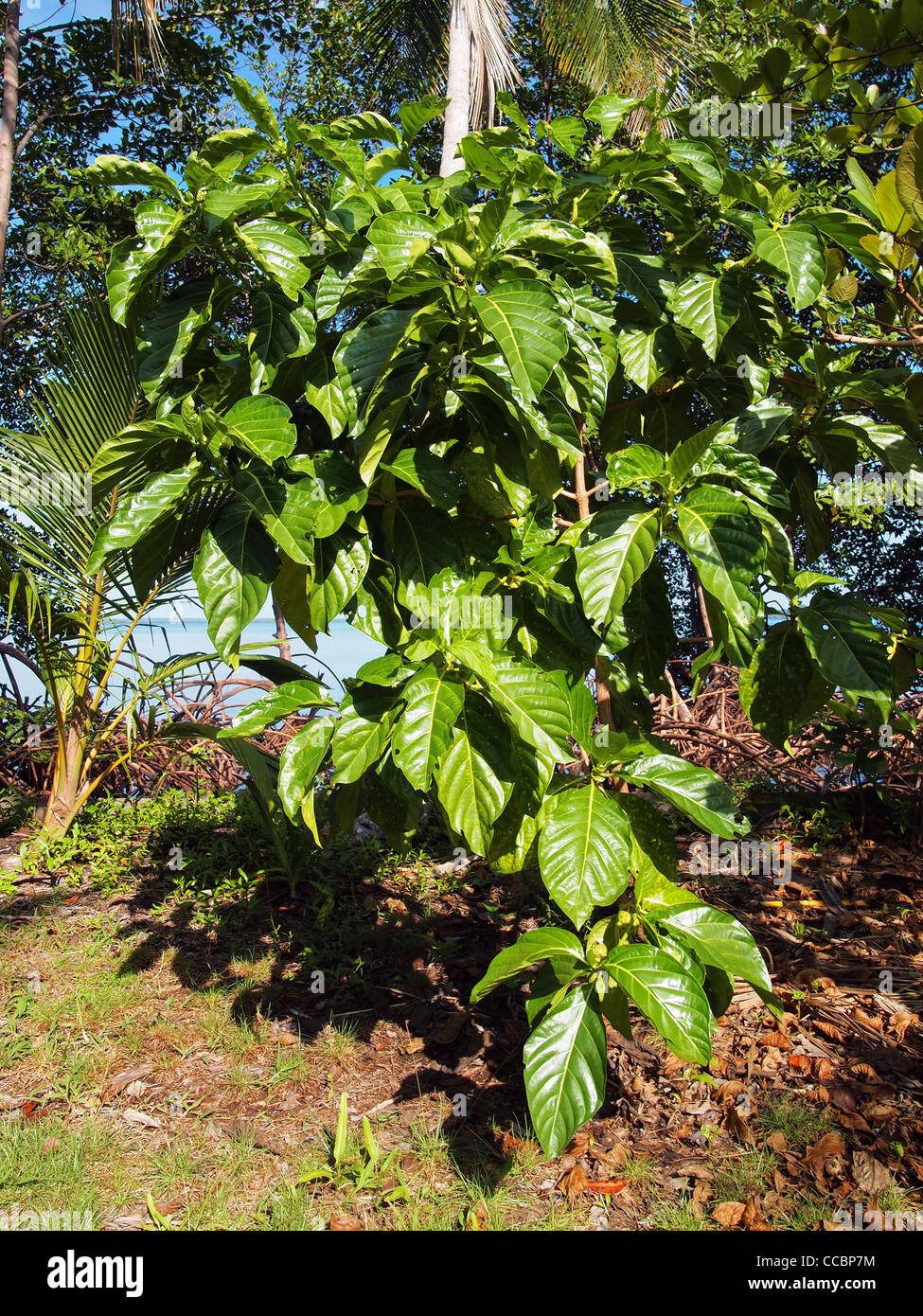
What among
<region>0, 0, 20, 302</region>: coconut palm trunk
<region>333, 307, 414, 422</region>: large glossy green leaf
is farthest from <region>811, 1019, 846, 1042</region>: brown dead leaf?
<region>0, 0, 20, 302</region>: coconut palm trunk

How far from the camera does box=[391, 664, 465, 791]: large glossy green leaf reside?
4.22 feet

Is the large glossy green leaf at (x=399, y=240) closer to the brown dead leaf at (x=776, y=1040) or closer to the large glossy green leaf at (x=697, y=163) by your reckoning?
the large glossy green leaf at (x=697, y=163)

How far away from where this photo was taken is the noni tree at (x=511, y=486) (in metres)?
1.39

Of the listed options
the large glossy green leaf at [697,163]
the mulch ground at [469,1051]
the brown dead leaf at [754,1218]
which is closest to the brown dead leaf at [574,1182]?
the mulch ground at [469,1051]

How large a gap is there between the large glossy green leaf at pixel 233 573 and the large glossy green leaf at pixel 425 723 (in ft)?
1.04

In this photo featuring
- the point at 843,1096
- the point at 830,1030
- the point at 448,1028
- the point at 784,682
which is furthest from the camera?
the point at 448,1028

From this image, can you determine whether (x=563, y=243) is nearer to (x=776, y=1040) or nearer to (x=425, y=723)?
(x=425, y=723)

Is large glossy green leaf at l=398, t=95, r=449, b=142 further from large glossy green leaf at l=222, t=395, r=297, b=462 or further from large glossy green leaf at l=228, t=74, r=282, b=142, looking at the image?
large glossy green leaf at l=222, t=395, r=297, b=462

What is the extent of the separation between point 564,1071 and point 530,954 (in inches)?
6.9

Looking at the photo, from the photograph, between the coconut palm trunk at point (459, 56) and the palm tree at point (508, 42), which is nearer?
the coconut palm trunk at point (459, 56)

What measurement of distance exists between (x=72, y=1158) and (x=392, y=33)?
6909mm

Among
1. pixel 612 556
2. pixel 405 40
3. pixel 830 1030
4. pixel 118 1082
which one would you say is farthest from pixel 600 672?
pixel 405 40

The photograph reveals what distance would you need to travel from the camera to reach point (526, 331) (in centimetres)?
129

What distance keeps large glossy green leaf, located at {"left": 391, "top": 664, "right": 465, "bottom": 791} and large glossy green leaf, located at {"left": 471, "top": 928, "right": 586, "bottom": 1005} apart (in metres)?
0.34
